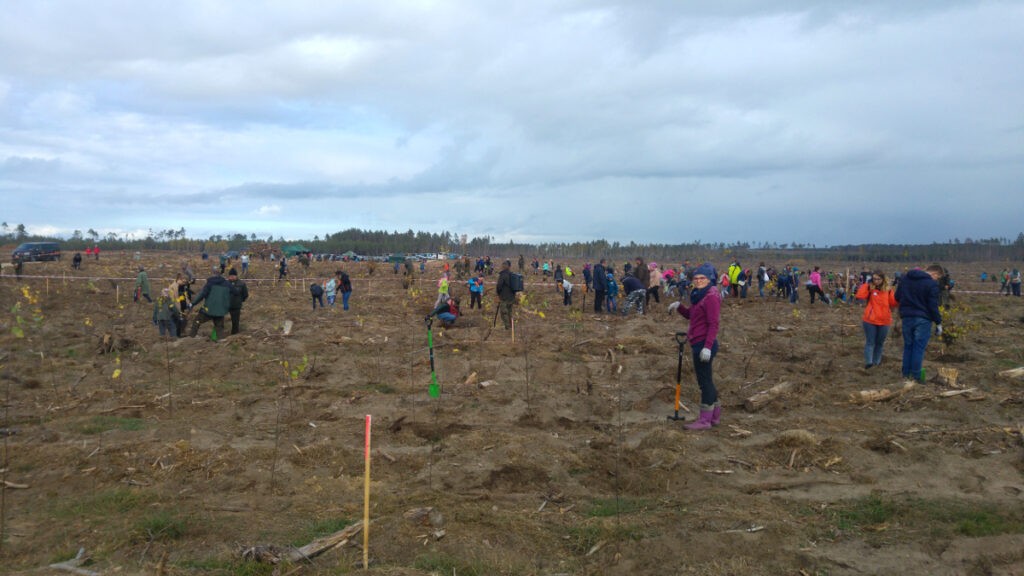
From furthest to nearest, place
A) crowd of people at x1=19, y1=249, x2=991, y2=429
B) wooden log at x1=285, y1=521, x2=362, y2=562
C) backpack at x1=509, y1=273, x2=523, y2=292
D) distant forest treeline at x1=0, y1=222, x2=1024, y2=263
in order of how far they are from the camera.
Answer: distant forest treeline at x1=0, y1=222, x2=1024, y2=263, backpack at x1=509, y1=273, x2=523, y2=292, crowd of people at x1=19, y1=249, x2=991, y2=429, wooden log at x1=285, y1=521, x2=362, y2=562

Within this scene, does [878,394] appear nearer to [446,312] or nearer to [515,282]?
[515,282]

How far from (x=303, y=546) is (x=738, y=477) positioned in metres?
3.82

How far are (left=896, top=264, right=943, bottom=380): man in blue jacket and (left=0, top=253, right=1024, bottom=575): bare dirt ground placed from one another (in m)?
0.55

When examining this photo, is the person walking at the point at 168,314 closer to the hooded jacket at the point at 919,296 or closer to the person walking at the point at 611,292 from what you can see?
the person walking at the point at 611,292

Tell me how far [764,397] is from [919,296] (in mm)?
2879

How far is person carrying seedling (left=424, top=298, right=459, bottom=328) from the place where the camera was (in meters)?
14.0

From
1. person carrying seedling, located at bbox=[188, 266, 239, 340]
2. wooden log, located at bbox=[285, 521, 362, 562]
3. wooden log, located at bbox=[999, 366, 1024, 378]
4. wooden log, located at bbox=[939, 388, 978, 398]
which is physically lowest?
wooden log, located at bbox=[285, 521, 362, 562]

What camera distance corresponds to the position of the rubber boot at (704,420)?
276 inches

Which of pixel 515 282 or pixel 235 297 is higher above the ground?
pixel 515 282

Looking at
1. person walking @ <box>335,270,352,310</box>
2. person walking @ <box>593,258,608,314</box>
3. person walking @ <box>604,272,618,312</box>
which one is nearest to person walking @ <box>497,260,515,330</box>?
person walking @ <box>593,258,608,314</box>

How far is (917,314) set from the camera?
8578 mm

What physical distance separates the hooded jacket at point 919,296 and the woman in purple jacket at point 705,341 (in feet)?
12.1

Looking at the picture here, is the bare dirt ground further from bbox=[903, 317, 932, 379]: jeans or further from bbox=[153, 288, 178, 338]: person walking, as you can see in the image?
bbox=[153, 288, 178, 338]: person walking

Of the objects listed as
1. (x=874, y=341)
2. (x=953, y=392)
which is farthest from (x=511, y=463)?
(x=874, y=341)
